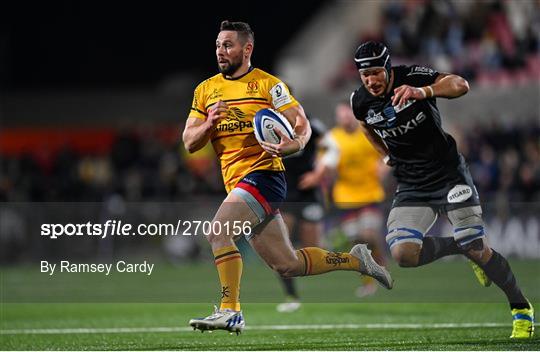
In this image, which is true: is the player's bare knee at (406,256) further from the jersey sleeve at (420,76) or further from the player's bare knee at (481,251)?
the jersey sleeve at (420,76)

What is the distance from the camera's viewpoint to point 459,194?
9.17m

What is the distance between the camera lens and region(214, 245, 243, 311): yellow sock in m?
8.49

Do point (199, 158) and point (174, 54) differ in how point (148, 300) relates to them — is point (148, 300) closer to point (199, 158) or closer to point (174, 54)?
point (199, 158)

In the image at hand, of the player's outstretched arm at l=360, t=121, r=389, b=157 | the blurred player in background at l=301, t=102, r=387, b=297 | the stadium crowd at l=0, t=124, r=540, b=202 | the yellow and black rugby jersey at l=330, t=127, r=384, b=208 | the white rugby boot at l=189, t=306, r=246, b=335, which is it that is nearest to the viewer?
the white rugby boot at l=189, t=306, r=246, b=335

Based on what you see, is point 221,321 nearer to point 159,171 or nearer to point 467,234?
point 467,234

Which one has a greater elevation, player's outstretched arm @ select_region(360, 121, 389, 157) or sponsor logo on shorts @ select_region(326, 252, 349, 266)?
player's outstretched arm @ select_region(360, 121, 389, 157)

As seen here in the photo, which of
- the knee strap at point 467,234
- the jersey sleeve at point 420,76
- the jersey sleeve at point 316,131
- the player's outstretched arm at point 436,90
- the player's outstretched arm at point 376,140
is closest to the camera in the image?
the player's outstretched arm at point 436,90

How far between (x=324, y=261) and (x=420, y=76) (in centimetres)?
167

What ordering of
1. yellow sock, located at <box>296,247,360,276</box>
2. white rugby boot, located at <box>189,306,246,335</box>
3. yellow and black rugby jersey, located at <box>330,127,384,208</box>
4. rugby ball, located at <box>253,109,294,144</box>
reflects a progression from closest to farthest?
1. white rugby boot, located at <box>189,306,246,335</box>
2. rugby ball, located at <box>253,109,294,144</box>
3. yellow sock, located at <box>296,247,360,276</box>
4. yellow and black rugby jersey, located at <box>330,127,384,208</box>

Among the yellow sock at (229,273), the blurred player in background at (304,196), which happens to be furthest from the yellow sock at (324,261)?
the blurred player in background at (304,196)

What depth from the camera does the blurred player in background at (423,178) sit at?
351 inches

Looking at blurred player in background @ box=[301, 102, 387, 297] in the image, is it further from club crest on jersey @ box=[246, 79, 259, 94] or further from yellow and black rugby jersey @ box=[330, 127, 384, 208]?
club crest on jersey @ box=[246, 79, 259, 94]

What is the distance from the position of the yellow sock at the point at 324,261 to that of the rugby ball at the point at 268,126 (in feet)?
3.25

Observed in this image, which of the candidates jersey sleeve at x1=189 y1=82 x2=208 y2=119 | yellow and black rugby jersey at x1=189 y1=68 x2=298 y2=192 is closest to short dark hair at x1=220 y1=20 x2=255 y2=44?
yellow and black rugby jersey at x1=189 y1=68 x2=298 y2=192
